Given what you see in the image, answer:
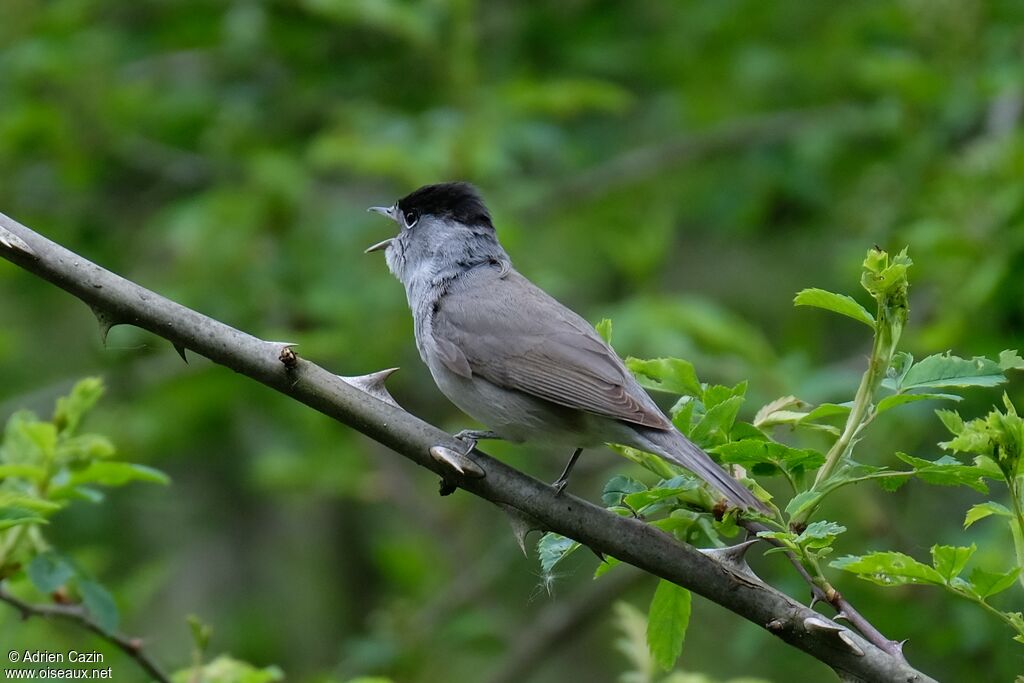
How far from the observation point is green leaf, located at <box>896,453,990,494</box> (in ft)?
7.46

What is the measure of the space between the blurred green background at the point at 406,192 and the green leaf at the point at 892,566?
303 cm

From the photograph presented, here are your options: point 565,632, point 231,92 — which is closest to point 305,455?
point 565,632

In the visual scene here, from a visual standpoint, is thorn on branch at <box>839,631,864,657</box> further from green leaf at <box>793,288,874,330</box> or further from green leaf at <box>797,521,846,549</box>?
green leaf at <box>793,288,874,330</box>

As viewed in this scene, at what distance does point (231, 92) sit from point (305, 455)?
2.60m

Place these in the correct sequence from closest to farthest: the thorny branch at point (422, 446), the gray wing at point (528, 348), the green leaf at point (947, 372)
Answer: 1. the thorny branch at point (422, 446)
2. the green leaf at point (947, 372)
3. the gray wing at point (528, 348)

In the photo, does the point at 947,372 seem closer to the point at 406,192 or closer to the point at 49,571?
the point at 49,571

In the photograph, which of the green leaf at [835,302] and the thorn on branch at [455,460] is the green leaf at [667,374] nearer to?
the green leaf at [835,302]

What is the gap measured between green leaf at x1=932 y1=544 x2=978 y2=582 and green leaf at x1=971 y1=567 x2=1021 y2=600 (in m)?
0.04

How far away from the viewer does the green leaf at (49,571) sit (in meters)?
3.04

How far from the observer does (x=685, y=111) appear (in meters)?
8.05

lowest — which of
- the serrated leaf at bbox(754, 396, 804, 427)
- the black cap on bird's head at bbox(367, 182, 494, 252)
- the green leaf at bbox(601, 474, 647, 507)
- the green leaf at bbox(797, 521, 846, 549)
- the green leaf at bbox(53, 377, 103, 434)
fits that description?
the green leaf at bbox(797, 521, 846, 549)

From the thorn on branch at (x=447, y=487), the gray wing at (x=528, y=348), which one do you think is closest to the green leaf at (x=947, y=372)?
the thorn on branch at (x=447, y=487)

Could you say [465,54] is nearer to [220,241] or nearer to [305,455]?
[220,241]

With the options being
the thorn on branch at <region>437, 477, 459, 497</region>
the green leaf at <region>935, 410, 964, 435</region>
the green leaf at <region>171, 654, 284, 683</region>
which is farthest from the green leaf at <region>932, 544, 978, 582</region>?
the green leaf at <region>171, 654, 284, 683</region>
